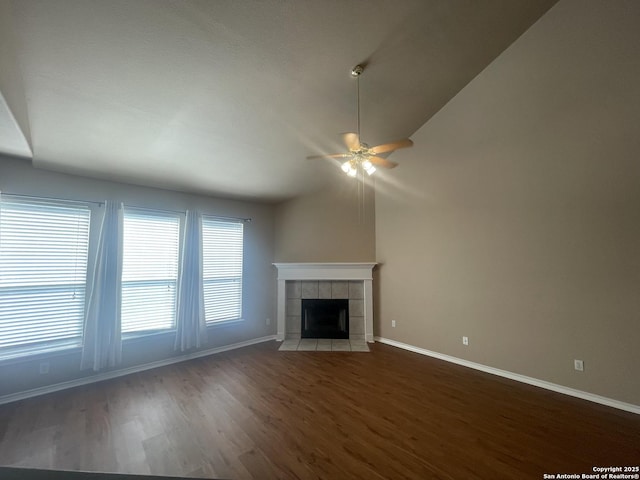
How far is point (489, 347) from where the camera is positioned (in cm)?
348

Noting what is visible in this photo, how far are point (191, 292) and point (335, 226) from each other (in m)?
2.78

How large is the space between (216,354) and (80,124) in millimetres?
3570

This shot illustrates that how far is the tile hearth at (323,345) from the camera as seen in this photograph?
439 centimetres

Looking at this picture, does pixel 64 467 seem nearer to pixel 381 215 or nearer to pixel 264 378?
pixel 264 378

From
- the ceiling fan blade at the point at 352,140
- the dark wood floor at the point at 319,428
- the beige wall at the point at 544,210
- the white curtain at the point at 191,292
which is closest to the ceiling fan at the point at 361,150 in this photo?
the ceiling fan blade at the point at 352,140

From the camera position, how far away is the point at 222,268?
181 inches

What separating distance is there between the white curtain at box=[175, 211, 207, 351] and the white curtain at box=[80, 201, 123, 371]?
771 millimetres

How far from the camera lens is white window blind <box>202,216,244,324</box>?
4414 mm

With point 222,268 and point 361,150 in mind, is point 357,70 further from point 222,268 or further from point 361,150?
point 222,268

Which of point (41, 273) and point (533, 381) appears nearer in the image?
point (41, 273)

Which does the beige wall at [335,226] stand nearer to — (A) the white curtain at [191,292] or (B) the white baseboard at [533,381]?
(A) the white curtain at [191,292]

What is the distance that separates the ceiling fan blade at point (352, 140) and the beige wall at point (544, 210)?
2.26m

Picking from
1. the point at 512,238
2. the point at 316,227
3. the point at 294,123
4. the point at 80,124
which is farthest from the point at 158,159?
the point at 512,238

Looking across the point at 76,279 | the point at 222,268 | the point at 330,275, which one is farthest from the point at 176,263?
the point at 330,275
